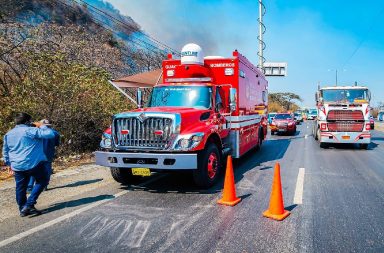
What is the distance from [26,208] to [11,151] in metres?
0.97

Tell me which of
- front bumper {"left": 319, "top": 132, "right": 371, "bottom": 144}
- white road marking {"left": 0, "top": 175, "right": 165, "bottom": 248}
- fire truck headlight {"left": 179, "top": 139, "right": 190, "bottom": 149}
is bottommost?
white road marking {"left": 0, "top": 175, "right": 165, "bottom": 248}

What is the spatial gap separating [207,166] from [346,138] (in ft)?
32.4

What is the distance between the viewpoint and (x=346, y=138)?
14398 millimetres

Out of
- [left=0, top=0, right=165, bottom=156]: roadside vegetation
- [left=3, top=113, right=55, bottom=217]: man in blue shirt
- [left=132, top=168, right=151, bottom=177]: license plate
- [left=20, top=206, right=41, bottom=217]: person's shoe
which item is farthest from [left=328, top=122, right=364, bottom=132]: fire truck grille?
[left=20, top=206, right=41, bottom=217]: person's shoe

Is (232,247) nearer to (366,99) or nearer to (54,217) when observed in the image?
(54,217)

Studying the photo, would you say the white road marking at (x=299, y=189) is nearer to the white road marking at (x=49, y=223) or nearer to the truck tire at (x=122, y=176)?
the white road marking at (x=49, y=223)

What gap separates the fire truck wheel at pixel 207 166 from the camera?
6.73m

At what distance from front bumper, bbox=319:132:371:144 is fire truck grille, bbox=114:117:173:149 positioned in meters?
10.3

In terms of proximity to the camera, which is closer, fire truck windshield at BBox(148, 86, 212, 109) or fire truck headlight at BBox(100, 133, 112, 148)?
fire truck headlight at BBox(100, 133, 112, 148)

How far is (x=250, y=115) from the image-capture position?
11.1m

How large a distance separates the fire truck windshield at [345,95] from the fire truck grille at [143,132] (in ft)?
36.9

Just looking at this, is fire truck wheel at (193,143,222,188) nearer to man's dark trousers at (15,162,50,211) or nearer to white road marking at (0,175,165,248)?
white road marking at (0,175,165,248)

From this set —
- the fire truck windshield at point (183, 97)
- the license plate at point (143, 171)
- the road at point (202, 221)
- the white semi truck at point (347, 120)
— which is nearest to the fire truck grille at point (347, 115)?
the white semi truck at point (347, 120)

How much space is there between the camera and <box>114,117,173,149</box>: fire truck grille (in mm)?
6586
